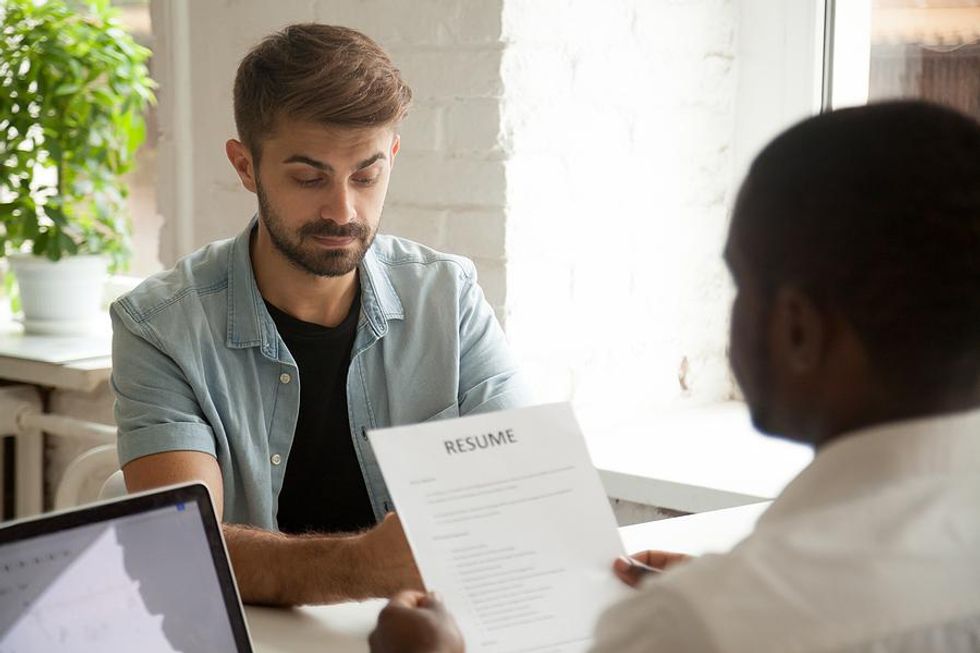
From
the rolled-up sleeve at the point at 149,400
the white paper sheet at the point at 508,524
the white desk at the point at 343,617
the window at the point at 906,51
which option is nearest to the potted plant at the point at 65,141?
the rolled-up sleeve at the point at 149,400

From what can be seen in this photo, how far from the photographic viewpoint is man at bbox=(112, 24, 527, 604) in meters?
1.64

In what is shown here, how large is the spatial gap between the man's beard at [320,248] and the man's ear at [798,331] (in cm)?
98

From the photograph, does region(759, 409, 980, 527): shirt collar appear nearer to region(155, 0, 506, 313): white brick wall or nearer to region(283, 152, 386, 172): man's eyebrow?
region(283, 152, 386, 172): man's eyebrow

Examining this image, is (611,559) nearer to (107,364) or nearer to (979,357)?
(979,357)

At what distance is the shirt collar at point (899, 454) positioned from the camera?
2.42 ft

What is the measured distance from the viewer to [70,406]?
2.77 m

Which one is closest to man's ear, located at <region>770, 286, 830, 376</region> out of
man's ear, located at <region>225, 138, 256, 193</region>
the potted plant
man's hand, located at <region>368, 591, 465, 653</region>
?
man's hand, located at <region>368, 591, 465, 653</region>

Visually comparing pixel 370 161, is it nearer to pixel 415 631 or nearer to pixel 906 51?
pixel 415 631

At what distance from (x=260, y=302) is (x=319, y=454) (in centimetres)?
21

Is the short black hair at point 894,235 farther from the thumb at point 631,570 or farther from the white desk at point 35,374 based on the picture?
the white desk at point 35,374

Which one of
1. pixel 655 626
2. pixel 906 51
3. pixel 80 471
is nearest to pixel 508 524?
pixel 655 626

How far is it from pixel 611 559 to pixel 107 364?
1.56m

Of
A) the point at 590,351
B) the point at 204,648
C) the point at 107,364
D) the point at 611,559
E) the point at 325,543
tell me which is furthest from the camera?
the point at 107,364

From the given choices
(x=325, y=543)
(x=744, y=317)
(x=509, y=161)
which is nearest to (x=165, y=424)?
(x=325, y=543)
